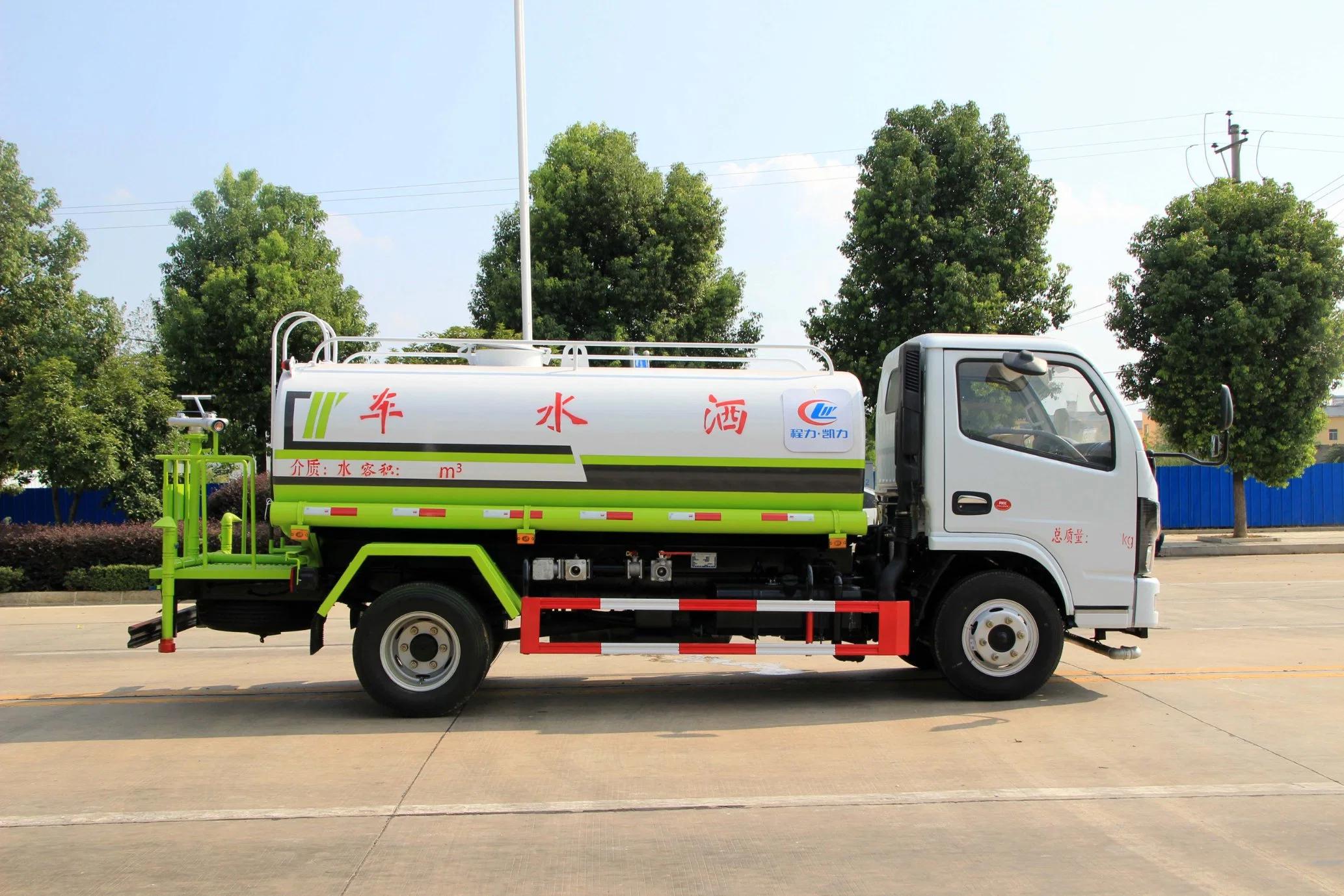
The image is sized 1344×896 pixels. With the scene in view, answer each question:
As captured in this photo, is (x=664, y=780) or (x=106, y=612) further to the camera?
(x=106, y=612)

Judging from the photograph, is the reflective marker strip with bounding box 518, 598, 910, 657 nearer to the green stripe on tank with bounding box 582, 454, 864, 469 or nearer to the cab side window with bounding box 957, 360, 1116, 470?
the green stripe on tank with bounding box 582, 454, 864, 469

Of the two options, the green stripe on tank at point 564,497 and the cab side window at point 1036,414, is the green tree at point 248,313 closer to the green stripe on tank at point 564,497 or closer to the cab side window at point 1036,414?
the green stripe on tank at point 564,497

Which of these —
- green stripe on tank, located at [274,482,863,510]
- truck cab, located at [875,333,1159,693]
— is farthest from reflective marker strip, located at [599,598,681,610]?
truck cab, located at [875,333,1159,693]

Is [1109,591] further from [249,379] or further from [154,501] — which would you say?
[249,379]

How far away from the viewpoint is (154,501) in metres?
19.8

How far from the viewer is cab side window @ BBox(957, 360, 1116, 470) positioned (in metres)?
7.64

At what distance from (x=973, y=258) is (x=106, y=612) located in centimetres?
1614

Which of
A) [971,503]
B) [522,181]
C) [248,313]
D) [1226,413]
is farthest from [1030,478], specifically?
[248,313]

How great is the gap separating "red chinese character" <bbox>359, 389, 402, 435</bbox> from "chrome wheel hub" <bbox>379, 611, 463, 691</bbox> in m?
1.40

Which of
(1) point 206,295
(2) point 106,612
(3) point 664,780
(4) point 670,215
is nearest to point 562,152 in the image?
(4) point 670,215

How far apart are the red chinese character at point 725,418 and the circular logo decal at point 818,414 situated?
1.33ft

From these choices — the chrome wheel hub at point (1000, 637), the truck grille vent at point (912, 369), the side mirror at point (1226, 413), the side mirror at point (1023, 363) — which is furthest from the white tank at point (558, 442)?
the side mirror at point (1226, 413)

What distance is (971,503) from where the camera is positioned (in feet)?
24.9

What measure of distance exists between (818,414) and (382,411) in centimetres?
305
